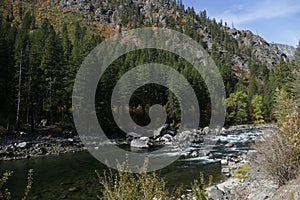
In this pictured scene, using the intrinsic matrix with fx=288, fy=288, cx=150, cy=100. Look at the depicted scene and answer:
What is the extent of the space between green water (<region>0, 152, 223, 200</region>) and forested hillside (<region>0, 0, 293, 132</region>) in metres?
10.6

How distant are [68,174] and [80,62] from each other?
23804 millimetres

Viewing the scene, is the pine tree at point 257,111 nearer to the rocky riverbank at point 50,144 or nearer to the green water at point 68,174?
the rocky riverbank at point 50,144

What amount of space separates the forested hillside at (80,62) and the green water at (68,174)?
34.8 feet

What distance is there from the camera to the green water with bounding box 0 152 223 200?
555 inches

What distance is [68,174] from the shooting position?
17.8 metres

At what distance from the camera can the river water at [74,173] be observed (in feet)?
46.6

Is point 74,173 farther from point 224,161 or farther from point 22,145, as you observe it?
point 224,161

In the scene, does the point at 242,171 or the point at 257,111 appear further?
the point at 257,111

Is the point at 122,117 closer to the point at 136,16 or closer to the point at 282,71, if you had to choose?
the point at 282,71

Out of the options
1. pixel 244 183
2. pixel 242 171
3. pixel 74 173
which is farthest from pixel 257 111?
pixel 74 173

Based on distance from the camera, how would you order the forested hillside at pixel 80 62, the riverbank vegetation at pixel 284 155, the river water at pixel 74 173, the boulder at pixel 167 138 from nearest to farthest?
the riverbank vegetation at pixel 284 155 → the river water at pixel 74 173 → the forested hillside at pixel 80 62 → the boulder at pixel 167 138

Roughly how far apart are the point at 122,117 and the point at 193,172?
28303 mm

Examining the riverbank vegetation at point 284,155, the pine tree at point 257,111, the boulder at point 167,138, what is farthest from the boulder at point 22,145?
the pine tree at point 257,111

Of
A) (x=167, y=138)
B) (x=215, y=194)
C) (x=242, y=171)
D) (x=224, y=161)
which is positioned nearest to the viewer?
(x=215, y=194)
